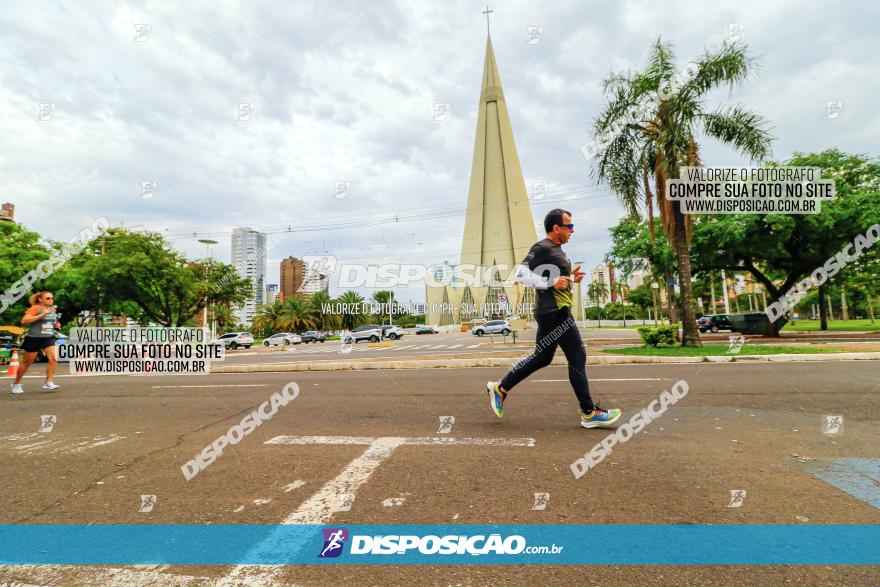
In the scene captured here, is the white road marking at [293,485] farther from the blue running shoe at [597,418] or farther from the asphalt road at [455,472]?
the blue running shoe at [597,418]

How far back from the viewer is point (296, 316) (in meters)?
58.9

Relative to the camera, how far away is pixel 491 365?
412 inches

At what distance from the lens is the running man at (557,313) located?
13.8ft

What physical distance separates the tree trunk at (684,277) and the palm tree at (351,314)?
179 feet

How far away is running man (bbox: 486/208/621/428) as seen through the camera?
4195 mm

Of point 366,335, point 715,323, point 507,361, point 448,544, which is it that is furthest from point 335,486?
point 366,335

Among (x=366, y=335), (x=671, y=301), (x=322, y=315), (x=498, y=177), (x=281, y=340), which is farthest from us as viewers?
(x=498, y=177)

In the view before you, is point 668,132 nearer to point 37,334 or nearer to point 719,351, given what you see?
point 719,351

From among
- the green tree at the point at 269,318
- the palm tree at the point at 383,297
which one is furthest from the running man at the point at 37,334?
the palm tree at the point at 383,297

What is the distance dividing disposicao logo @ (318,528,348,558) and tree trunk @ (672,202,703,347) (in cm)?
1390

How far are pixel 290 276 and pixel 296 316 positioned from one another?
45.2m

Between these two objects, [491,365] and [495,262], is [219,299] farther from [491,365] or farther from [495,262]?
[495,262]

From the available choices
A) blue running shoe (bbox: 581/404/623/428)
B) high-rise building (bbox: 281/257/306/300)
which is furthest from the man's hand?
high-rise building (bbox: 281/257/306/300)

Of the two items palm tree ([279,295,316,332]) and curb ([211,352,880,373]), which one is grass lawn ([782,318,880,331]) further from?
palm tree ([279,295,316,332])
